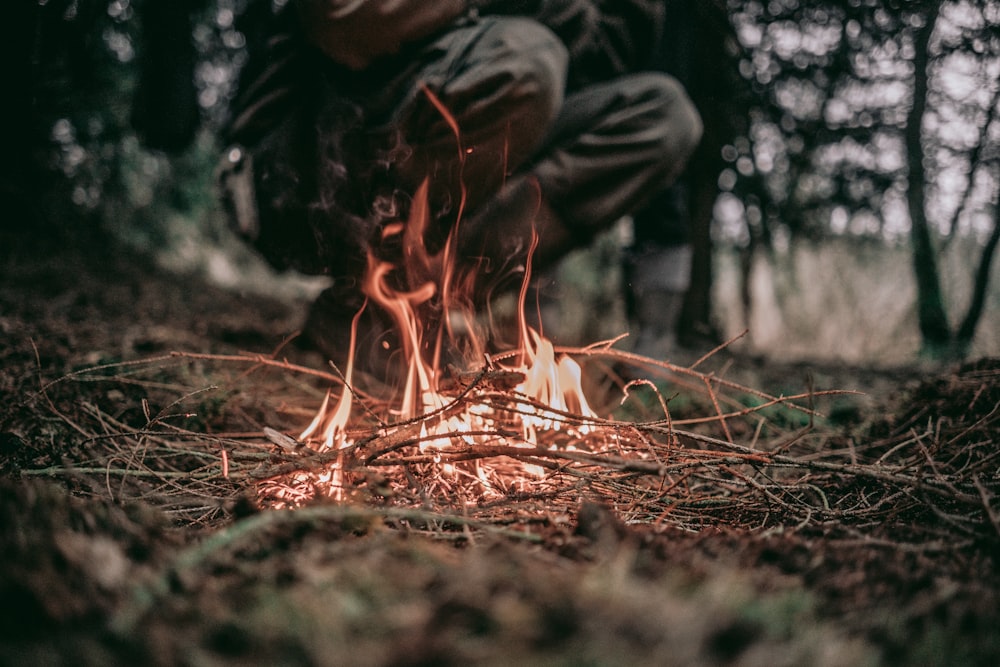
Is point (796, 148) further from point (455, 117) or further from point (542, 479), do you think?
point (542, 479)

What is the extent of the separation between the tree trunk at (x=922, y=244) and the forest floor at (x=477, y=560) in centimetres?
242

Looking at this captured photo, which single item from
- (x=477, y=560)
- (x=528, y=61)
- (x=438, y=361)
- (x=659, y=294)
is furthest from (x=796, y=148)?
(x=477, y=560)

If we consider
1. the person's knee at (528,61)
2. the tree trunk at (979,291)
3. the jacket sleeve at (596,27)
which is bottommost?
the tree trunk at (979,291)

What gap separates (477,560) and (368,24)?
186cm

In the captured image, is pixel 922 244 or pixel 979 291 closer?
pixel 979 291

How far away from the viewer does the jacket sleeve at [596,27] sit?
2.47 meters

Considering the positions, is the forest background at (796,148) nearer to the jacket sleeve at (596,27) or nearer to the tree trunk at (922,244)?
the tree trunk at (922,244)

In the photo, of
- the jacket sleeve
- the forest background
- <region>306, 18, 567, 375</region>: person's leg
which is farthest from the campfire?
the forest background

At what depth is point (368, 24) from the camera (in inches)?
79.2

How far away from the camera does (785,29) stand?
171 inches

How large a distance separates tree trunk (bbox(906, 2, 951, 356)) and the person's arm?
11.5ft

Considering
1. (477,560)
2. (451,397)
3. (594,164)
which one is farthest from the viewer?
(594,164)

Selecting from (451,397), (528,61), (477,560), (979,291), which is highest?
(528,61)

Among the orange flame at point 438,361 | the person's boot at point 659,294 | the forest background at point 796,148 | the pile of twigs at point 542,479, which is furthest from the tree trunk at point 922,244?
the orange flame at point 438,361
